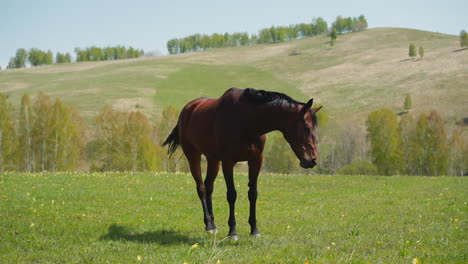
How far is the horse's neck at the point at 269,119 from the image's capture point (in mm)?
8156

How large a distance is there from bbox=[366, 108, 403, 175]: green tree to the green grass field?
5067 cm

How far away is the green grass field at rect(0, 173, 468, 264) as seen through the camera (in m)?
6.86

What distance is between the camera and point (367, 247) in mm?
7359

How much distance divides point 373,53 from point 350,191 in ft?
442

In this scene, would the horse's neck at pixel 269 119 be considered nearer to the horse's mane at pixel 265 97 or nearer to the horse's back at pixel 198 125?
the horse's mane at pixel 265 97

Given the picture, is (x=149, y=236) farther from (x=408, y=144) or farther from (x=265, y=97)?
(x=408, y=144)

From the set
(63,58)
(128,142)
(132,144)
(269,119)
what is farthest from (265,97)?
(63,58)

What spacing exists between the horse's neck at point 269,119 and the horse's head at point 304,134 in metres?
0.21

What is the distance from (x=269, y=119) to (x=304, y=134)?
86cm

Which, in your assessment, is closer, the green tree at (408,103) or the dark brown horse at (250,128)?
the dark brown horse at (250,128)

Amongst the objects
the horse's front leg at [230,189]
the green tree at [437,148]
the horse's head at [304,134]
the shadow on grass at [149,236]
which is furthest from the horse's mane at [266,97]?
the green tree at [437,148]

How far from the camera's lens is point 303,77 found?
413 ft

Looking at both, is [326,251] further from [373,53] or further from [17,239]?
[373,53]

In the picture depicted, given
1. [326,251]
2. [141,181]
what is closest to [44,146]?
[141,181]
